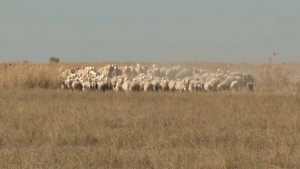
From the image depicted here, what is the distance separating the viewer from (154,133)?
830 cm

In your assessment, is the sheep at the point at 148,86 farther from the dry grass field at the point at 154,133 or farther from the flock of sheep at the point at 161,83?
the dry grass field at the point at 154,133

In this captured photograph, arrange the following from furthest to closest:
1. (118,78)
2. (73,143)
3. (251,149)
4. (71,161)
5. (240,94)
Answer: (118,78)
(240,94)
(73,143)
(251,149)
(71,161)

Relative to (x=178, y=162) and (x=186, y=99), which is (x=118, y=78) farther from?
(x=178, y=162)

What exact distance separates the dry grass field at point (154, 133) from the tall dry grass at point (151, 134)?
1cm

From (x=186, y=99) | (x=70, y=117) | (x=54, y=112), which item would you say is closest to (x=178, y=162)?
(x=70, y=117)

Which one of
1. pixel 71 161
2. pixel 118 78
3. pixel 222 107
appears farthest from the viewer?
pixel 118 78

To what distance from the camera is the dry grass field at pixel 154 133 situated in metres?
6.43

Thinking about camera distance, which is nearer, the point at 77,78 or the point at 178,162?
the point at 178,162

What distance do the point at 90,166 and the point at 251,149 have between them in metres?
2.43

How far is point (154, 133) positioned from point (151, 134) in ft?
0.74

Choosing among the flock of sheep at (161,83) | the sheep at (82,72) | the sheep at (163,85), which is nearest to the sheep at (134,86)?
the flock of sheep at (161,83)

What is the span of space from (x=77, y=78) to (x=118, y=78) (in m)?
1.56

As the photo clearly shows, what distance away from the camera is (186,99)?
47.6ft

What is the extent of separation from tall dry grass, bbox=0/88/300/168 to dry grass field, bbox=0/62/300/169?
0.04ft
